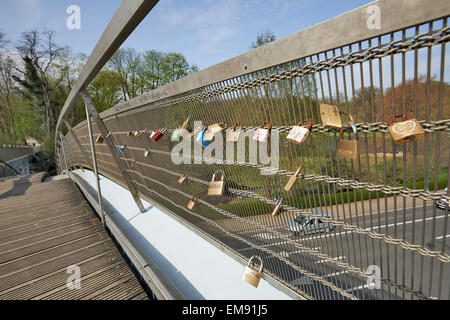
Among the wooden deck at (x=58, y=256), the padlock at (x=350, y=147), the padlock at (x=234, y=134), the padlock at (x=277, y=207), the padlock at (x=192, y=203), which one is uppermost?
the padlock at (x=234, y=134)

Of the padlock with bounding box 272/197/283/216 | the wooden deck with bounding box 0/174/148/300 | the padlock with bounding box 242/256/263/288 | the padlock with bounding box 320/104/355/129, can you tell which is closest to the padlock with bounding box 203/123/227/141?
the padlock with bounding box 272/197/283/216

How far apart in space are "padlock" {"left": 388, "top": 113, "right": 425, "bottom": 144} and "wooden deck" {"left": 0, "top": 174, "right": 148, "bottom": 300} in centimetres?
195

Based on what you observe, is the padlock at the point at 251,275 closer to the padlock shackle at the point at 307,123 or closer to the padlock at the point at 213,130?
the padlock at the point at 213,130

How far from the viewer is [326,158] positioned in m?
1.18

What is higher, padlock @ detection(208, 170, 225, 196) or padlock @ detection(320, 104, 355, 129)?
padlock @ detection(320, 104, 355, 129)

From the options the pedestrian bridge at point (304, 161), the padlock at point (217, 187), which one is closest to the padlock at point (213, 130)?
the pedestrian bridge at point (304, 161)

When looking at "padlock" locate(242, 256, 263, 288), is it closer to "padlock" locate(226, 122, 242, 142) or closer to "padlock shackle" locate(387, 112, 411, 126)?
"padlock" locate(226, 122, 242, 142)

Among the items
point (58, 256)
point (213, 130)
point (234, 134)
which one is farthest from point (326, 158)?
point (58, 256)

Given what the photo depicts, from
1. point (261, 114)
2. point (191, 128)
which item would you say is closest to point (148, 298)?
point (191, 128)

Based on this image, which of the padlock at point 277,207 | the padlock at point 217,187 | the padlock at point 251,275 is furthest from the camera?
the padlock at point 217,187

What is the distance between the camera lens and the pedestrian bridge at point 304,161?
86cm

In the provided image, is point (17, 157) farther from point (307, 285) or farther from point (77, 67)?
point (307, 285)

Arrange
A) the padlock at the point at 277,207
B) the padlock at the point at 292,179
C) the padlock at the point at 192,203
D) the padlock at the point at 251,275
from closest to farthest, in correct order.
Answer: the padlock at the point at 292,179 < the padlock at the point at 277,207 < the padlock at the point at 251,275 < the padlock at the point at 192,203

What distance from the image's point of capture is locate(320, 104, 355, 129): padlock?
3.34 ft
